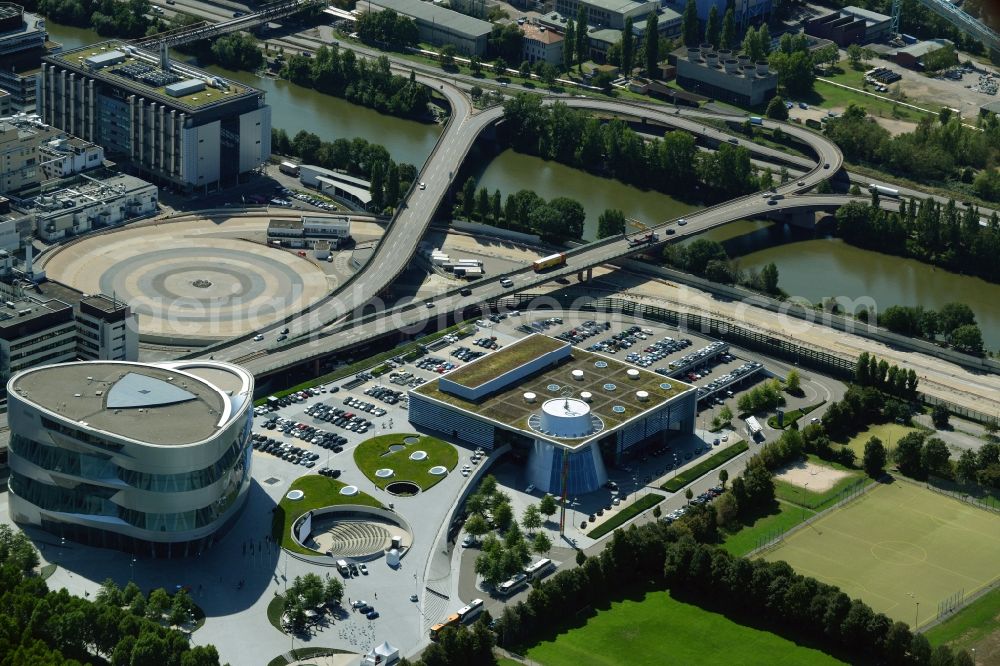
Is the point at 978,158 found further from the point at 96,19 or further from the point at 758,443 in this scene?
the point at 96,19

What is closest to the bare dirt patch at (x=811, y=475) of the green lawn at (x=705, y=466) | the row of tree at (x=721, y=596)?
the green lawn at (x=705, y=466)

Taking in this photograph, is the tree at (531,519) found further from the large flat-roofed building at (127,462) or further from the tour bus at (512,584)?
the large flat-roofed building at (127,462)

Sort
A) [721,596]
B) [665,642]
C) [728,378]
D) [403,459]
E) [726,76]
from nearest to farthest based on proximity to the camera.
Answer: [665,642]
[721,596]
[403,459]
[728,378]
[726,76]

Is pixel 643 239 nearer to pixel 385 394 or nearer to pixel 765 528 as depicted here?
pixel 385 394

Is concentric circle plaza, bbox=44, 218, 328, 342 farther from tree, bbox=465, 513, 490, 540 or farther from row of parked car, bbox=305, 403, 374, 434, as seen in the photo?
tree, bbox=465, 513, 490, 540

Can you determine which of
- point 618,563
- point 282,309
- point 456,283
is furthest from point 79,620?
point 456,283

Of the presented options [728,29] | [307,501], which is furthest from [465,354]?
[728,29]
